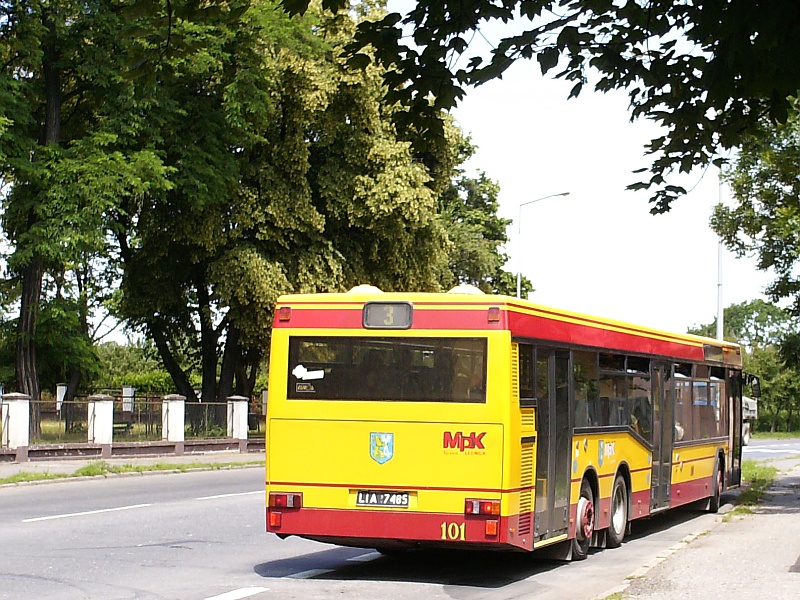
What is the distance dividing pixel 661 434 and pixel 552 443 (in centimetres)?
500

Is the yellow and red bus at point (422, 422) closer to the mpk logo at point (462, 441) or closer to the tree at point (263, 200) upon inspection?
the mpk logo at point (462, 441)

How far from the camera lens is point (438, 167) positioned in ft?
150

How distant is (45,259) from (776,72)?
3010 centimetres

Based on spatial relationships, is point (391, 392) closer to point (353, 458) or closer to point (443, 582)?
point (353, 458)

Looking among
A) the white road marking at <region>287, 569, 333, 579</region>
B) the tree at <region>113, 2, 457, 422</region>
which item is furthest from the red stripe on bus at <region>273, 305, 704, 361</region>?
the tree at <region>113, 2, 457, 422</region>

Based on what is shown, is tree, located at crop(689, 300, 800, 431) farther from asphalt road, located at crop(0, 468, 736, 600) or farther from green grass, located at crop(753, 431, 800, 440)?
asphalt road, located at crop(0, 468, 736, 600)

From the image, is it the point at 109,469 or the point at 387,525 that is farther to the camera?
the point at 109,469

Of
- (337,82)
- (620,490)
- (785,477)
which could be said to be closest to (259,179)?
(337,82)

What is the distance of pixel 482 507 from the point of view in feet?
38.8

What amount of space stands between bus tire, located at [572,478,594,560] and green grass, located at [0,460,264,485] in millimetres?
13253

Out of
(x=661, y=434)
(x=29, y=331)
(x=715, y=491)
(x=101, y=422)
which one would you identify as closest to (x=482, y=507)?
(x=661, y=434)

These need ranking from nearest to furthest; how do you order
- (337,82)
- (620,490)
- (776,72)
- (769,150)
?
(776,72), (620,490), (769,150), (337,82)

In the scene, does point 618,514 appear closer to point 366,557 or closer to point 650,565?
point 650,565

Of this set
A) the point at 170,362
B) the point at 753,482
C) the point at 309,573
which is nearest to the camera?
the point at 309,573
